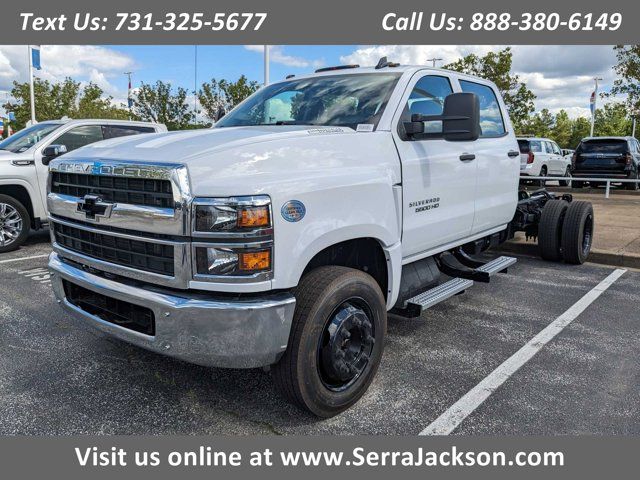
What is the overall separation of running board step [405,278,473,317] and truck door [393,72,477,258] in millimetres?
319

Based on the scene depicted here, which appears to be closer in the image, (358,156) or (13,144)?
(358,156)

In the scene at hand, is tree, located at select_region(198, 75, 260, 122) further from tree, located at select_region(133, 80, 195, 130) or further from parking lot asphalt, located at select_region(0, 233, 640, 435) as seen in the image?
parking lot asphalt, located at select_region(0, 233, 640, 435)

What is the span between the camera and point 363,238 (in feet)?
10.7

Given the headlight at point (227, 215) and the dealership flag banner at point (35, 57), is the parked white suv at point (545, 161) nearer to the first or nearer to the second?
the headlight at point (227, 215)

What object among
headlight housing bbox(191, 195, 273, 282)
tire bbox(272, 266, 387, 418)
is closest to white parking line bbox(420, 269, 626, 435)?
tire bbox(272, 266, 387, 418)

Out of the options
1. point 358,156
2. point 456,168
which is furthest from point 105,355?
point 456,168

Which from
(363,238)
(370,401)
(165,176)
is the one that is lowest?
(370,401)

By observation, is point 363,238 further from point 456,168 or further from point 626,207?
point 626,207

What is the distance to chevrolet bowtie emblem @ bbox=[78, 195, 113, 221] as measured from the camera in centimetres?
286

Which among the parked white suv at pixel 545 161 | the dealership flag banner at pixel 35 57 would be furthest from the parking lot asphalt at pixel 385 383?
the dealership flag banner at pixel 35 57

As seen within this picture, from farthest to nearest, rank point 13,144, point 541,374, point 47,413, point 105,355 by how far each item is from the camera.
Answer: point 13,144 → point 105,355 → point 541,374 → point 47,413

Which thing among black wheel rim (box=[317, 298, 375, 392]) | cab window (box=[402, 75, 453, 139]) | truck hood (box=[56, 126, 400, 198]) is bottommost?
black wheel rim (box=[317, 298, 375, 392])

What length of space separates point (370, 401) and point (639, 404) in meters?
1.60

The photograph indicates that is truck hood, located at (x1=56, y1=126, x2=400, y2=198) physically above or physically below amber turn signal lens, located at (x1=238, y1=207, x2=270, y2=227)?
above
